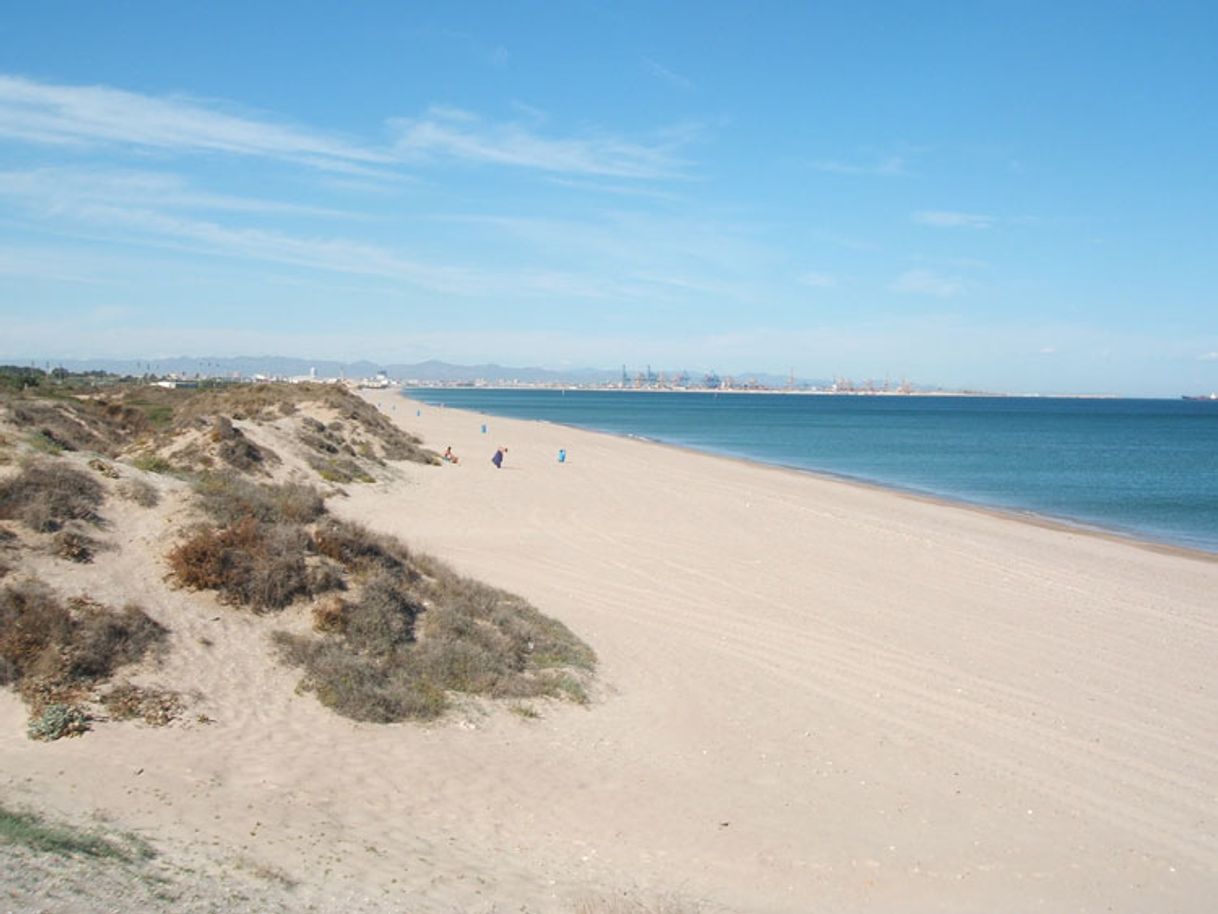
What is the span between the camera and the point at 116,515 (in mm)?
12164

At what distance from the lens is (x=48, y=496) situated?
11.7 metres

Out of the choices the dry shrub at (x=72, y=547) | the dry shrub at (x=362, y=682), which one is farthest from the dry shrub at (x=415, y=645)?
the dry shrub at (x=72, y=547)

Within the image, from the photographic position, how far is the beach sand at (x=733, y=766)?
6984mm

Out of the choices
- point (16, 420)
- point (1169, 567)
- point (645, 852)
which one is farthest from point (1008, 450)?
point (645, 852)

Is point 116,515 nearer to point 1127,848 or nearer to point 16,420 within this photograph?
point 16,420

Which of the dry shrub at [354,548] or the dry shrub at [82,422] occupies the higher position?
the dry shrub at [82,422]

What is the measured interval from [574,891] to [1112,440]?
8837 centimetres

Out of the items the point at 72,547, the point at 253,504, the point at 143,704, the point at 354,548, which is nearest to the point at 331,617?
the point at 354,548

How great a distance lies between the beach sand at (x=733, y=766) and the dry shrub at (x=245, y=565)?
34 centimetres

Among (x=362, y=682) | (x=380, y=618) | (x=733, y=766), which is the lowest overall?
(x=733, y=766)

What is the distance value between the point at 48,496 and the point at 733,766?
8.43 m

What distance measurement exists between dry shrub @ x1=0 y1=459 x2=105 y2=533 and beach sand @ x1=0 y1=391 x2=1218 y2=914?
1.70m

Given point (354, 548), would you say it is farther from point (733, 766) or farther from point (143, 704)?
point (733, 766)

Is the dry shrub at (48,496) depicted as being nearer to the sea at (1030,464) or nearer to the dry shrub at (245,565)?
the dry shrub at (245,565)
